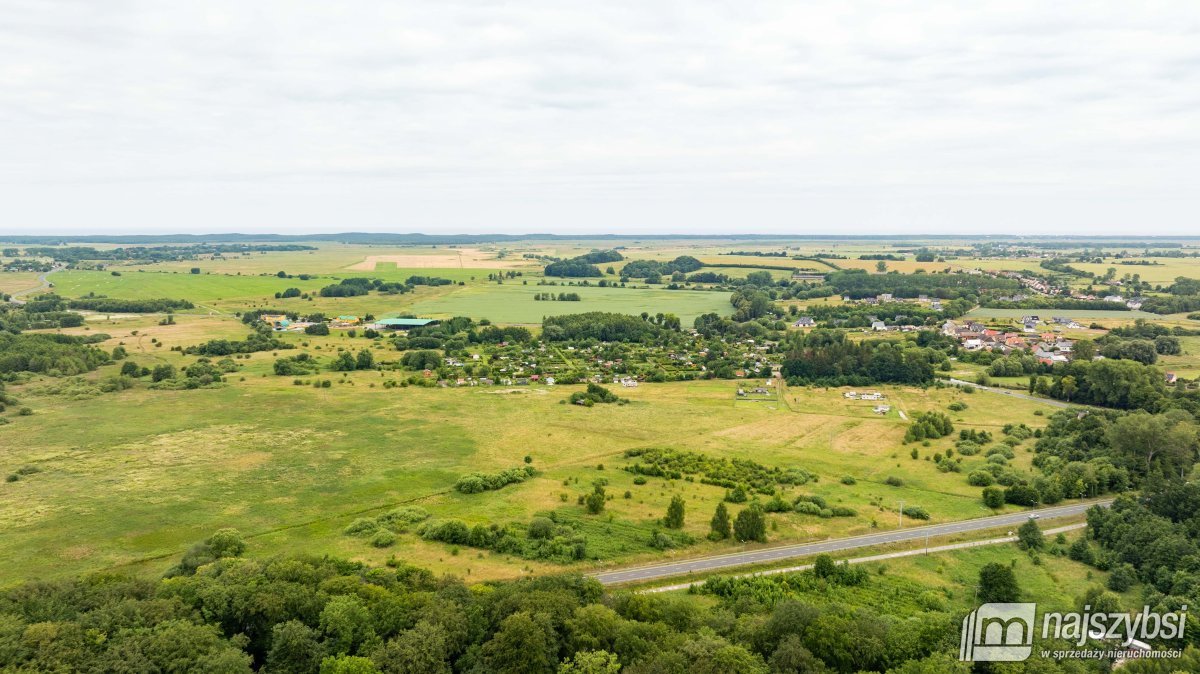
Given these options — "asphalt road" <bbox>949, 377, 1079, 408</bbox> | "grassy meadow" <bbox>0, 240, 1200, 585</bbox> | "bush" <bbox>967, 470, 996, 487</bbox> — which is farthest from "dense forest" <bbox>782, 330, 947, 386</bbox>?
"bush" <bbox>967, 470, 996, 487</bbox>

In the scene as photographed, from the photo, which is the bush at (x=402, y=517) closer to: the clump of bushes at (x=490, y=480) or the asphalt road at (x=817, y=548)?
the clump of bushes at (x=490, y=480)

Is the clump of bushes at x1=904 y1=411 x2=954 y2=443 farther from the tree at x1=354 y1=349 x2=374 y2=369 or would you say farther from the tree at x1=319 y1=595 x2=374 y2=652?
the tree at x1=354 y1=349 x2=374 y2=369

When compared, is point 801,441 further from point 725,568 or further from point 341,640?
point 341,640

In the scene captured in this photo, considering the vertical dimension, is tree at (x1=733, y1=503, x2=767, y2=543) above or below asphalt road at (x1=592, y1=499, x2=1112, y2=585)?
above

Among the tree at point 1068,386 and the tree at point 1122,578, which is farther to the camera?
the tree at point 1068,386

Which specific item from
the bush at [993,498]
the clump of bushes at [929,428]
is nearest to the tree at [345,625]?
the bush at [993,498]

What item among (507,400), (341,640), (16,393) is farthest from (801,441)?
(16,393)
